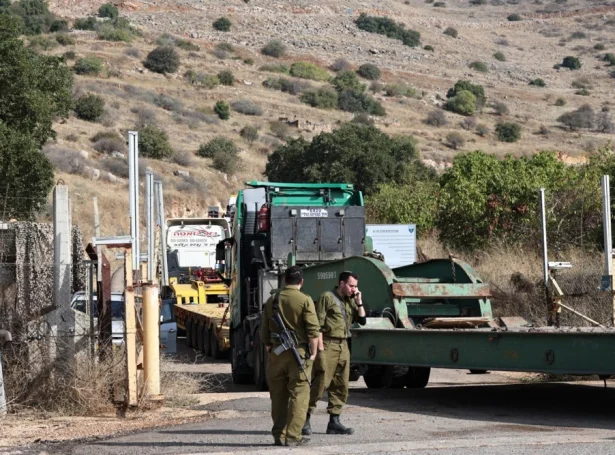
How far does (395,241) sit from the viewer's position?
Answer: 97.1ft

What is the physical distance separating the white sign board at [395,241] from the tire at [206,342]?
259 inches

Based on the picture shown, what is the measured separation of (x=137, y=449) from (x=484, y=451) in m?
3.38

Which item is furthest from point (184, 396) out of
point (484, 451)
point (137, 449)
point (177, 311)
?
point (177, 311)

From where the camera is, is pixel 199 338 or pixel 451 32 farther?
pixel 451 32

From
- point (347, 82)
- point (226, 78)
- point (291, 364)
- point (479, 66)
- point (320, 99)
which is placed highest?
point (479, 66)

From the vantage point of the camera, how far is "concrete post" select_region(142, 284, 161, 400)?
1320 cm

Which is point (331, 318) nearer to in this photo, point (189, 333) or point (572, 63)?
point (189, 333)

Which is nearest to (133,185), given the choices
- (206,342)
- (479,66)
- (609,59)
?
(206,342)

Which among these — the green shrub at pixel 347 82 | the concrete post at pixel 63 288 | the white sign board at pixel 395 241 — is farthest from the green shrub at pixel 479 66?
the concrete post at pixel 63 288

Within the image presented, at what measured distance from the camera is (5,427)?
12.4 meters

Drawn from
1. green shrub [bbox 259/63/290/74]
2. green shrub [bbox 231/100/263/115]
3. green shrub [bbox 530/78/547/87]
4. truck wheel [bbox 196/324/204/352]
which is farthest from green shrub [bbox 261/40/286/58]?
truck wheel [bbox 196/324/204/352]

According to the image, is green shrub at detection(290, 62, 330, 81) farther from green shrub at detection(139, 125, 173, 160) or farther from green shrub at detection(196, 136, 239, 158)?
green shrub at detection(139, 125, 173, 160)

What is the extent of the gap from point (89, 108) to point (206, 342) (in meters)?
43.6

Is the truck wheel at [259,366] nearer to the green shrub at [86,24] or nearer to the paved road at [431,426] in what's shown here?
the paved road at [431,426]
